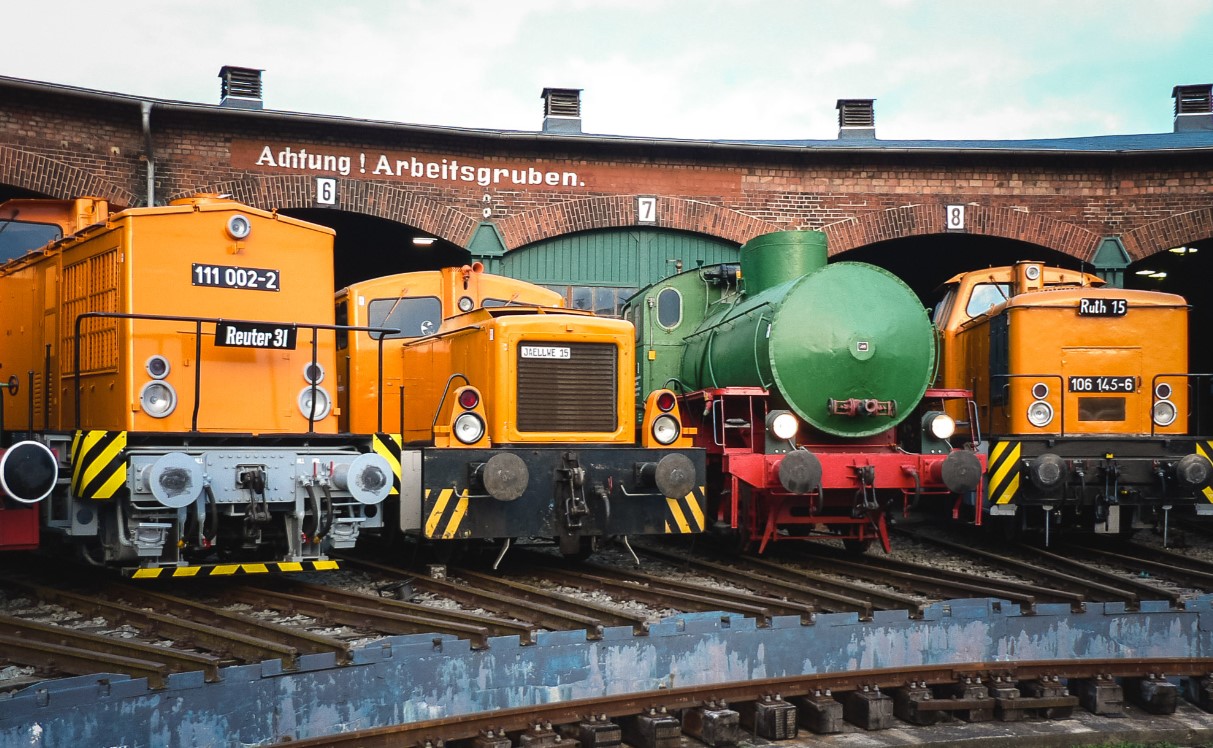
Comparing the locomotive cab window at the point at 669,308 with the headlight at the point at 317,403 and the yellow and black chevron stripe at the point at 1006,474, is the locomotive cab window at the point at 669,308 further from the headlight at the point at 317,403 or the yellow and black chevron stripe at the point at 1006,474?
the headlight at the point at 317,403

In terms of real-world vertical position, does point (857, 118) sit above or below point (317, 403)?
above

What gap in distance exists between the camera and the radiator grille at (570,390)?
28.2 feet

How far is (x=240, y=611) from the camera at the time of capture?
289 inches

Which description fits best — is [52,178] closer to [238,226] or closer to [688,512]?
[238,226]

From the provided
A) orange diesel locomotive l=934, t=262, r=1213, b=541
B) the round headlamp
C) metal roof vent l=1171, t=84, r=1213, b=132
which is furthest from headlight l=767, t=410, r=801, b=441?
metal roof vent l=1171, t=84, r=1213, b=132

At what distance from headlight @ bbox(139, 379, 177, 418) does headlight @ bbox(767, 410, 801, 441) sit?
15.2 feet

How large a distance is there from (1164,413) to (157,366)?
8.98m

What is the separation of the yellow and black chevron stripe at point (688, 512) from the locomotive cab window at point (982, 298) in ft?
16.9

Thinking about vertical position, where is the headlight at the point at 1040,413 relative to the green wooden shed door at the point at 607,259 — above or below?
below

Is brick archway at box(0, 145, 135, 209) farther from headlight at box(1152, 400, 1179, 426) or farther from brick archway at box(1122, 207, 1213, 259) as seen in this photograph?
brick archway at box(1122, 207, 1213, 259)

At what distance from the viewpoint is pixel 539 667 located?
539 centimetres

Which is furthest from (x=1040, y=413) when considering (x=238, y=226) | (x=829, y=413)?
(x=238, y=226)

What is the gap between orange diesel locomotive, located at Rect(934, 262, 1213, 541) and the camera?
970cm

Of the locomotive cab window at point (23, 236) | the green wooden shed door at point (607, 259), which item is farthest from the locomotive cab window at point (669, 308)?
the locomotive cab window at point (23, 236)
